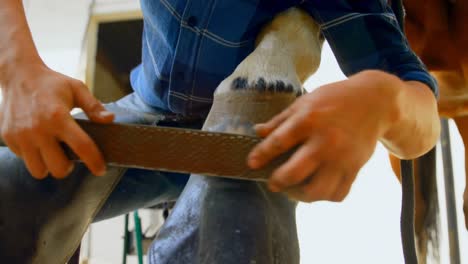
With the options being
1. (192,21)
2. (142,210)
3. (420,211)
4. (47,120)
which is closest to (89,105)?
(47,120)

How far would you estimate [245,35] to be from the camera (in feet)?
1.33

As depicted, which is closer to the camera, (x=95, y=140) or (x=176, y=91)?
(x=95, y=140)

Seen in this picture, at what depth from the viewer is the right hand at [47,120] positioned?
0.96 ft

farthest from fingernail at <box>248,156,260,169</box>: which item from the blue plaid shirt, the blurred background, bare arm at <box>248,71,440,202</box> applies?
the blurred background

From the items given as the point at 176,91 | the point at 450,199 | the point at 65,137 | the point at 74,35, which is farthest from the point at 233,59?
the point at 74,35

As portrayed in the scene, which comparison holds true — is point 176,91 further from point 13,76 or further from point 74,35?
point 74,35

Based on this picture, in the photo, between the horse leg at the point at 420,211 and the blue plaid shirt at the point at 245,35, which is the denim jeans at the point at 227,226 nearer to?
the blue plaid shirt at the point at 245,35

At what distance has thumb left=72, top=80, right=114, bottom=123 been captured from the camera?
0.99 feet

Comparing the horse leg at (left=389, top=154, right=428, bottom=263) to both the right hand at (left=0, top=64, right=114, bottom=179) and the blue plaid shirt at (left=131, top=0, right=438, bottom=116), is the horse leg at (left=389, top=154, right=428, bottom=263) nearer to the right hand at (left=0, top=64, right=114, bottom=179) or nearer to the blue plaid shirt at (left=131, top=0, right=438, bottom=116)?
the blue plaid shirt at (left=131, top=0, right=438, bottom=116)

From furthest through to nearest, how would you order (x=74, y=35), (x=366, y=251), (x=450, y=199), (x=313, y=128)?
1. (x=74, y=35)
2. (x=366, y=251)
3. (x=450, y=199)
4. (x=313, y=128)

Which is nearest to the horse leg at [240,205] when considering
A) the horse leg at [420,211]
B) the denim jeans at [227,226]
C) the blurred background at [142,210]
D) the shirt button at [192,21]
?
the denim jeans at [227,226]

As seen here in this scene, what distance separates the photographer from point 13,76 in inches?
13.2

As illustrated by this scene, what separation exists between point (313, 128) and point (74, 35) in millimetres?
1582

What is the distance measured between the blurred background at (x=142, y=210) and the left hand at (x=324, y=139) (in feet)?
2.79
